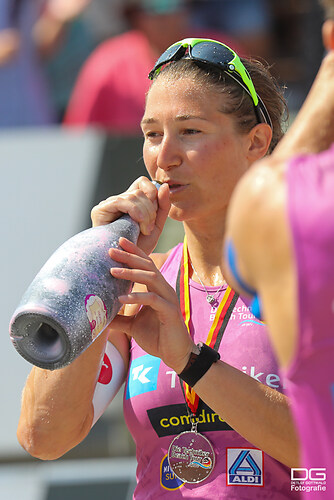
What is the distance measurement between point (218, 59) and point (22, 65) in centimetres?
330

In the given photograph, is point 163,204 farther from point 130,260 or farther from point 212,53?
point 212,53

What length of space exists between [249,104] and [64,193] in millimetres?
2013

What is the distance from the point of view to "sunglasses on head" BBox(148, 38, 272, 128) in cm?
218

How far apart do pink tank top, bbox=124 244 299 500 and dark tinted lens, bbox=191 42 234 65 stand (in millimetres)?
590

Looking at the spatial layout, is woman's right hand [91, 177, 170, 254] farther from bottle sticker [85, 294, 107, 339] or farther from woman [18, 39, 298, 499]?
bottle sticker [85, 294, 107, 339]

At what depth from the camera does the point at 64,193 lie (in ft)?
13.5

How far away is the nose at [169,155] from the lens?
2.10 metres

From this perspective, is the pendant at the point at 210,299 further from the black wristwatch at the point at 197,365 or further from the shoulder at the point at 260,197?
the shoulder at the point at 260,197

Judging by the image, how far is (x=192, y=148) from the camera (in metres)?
2.10

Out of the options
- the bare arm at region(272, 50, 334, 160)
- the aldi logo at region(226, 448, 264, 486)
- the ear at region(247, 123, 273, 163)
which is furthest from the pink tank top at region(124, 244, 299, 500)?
the bare arm at region(272, 50, 334, 160)

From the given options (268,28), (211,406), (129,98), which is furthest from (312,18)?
(211,406)

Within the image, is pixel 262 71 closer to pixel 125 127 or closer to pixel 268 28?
pixel 125 127

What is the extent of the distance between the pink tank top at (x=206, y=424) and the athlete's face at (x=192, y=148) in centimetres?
26

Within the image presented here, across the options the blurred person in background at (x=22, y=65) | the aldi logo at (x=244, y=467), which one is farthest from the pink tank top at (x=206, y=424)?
the blurred person in background at (x=22, y=65)
